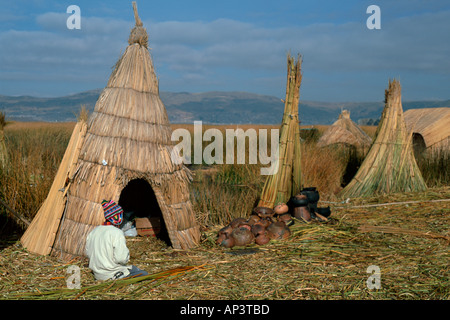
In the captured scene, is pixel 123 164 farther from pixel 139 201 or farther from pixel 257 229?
pixel 139 201

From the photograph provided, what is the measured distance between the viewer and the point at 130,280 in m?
4.01

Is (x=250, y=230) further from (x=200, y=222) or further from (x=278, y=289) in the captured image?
(x=278, y=289)

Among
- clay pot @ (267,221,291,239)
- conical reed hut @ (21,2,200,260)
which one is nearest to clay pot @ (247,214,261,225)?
clay pot @ (267,221,291,239)

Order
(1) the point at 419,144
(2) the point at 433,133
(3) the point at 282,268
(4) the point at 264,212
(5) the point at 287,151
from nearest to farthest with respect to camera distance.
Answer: (3) the point at 282,268 → (4) the point at 264,212 → (5) the point at 287,151 → (2) the point at 433,133 → (1) the point at 419,144

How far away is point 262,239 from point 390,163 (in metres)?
4.28

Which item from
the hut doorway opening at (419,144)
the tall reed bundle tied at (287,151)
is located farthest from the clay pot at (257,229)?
the hut doorway opening at (419,144)

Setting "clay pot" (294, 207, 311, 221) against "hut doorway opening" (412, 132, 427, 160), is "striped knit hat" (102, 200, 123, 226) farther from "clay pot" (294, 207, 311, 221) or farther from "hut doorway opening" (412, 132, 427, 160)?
"hut doorway opening" (412, 132, 427, 160)

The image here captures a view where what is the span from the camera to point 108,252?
4.05m

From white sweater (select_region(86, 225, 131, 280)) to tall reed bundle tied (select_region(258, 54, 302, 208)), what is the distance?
9.48ft

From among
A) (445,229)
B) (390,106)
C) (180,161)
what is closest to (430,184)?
(390,106)

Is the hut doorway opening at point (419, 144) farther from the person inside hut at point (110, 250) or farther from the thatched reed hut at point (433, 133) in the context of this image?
the person inside hut at point (110, 250)

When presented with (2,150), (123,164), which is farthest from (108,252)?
(2,150)
